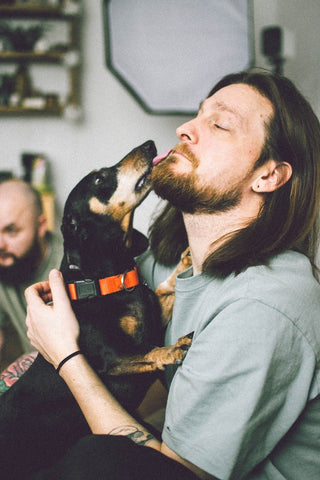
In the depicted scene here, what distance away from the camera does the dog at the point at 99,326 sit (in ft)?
3.85

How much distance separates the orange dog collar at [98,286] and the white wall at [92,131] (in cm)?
147

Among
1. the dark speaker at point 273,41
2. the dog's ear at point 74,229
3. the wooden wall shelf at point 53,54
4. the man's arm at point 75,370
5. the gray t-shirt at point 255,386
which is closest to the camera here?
the gray t-shirt at point 255,386

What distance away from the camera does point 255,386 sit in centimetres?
82

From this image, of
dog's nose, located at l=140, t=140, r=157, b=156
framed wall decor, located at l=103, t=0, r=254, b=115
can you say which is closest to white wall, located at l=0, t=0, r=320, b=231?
framed wall decor, located at l=103, t=0, r=254, b=115

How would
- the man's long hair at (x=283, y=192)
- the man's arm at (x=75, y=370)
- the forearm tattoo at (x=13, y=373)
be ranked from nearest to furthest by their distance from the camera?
the man's arm at (x=75, y=370)
the man's long hair at (x=283, y=192)
the forearm tattoo at (x=13, y=373)

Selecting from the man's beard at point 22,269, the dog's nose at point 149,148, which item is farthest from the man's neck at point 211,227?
the man's beard at point 22,269

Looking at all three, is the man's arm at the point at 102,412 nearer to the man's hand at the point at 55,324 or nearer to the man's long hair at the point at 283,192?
the man's hand at the point at 55,324

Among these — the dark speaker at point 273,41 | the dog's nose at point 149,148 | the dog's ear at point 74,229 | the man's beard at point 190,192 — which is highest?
the dark speaker at point 273,41

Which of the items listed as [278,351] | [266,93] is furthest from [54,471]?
[266,93]

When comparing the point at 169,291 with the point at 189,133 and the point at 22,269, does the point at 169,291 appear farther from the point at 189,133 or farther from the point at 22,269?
Answer: the point at 22,269

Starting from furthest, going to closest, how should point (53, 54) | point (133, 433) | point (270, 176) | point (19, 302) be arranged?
point (53, 54), point (19, 302), point (270, 176), point (133, 433)

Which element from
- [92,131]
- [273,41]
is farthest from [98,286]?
[92,131]

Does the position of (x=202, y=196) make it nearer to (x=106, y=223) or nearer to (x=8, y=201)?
(x=106, y=223)

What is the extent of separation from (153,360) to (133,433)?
29 centimetres
